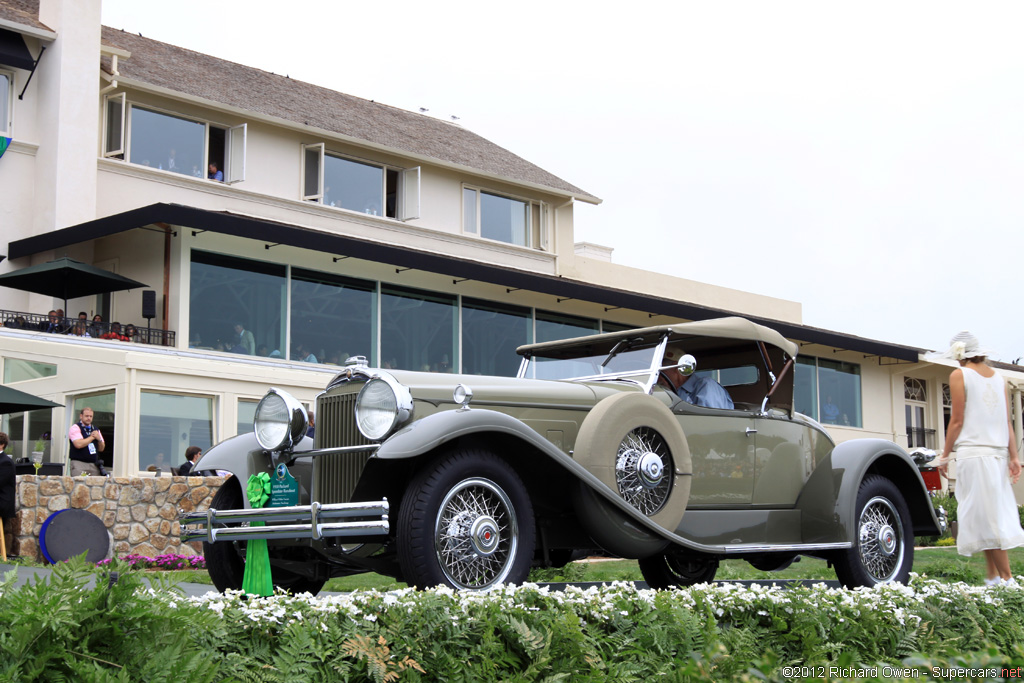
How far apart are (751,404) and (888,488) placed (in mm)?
1187

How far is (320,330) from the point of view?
18.7 m

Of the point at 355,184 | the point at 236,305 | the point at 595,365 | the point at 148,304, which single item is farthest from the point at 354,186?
the point at 595,365

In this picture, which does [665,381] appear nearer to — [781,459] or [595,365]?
[595,365]

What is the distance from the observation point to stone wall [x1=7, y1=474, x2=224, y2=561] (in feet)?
38.2

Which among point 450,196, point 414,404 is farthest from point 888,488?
point 450,196

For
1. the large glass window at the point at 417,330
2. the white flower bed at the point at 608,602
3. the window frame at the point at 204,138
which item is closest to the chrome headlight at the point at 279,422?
the white flower bed at the point at 608,602

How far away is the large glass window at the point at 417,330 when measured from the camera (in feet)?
63.7

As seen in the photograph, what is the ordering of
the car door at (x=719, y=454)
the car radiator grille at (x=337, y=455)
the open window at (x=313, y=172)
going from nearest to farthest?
the car radiator grille at (x=337, y=455), the car door at (x=719, y=454), the open window at (x=313, y=172)

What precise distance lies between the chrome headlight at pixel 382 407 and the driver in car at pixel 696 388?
2394 millimetres

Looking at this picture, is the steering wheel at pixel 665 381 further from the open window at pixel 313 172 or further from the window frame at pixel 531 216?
the window frame at pixel 531 216

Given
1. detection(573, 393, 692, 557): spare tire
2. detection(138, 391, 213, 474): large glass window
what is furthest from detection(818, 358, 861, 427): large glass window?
detection(573, 393, 692, 557): spare tire

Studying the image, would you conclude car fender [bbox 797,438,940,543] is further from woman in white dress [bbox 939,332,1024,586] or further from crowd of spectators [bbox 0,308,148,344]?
crowd of spectators [bbox 0,308,148,344]

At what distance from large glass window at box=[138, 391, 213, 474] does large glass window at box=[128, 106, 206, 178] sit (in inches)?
236

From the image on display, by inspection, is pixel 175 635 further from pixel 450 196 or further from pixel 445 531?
pixel 450 196
